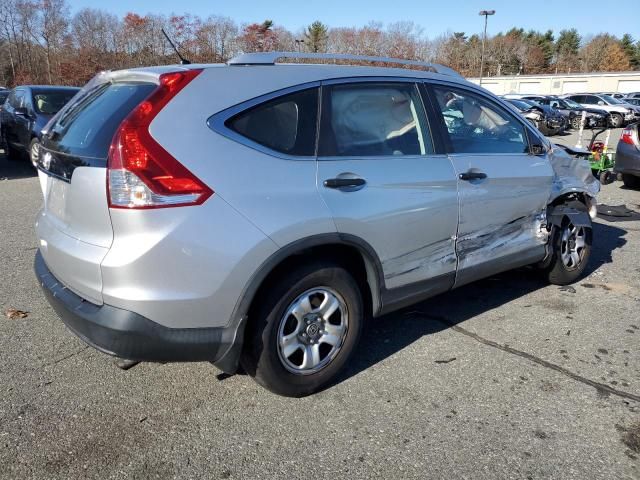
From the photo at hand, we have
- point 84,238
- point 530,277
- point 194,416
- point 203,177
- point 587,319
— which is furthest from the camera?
point 530,277

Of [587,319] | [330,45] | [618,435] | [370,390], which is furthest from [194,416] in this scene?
[330,45]

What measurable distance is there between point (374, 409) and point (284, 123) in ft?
5.29

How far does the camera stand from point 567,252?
463 cm

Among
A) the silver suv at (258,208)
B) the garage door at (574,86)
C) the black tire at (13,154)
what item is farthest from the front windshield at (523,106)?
the garage door at (574,86)

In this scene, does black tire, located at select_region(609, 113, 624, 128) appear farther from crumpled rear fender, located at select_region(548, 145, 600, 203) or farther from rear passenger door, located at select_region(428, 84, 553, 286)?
rear passenger door, located at select_region(428, 84, 553, 286)

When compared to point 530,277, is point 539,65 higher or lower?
higher

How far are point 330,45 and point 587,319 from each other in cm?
7933

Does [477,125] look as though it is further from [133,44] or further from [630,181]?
[133,44]

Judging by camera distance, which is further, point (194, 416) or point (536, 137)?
point (536, 137)

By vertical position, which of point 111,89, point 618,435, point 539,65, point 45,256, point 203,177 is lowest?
point 618,435

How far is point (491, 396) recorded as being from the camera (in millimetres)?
2986

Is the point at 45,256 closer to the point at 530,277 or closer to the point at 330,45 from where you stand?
the point at 530,277

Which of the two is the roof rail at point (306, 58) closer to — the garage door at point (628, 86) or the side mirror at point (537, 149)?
the side mirror at point (537, 149)

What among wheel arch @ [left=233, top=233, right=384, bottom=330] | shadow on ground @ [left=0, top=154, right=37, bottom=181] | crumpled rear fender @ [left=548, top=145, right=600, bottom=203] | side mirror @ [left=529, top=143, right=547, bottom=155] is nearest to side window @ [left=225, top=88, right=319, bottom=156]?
wheel arch @ [left=233, top=233, right=384, bottom=330]
